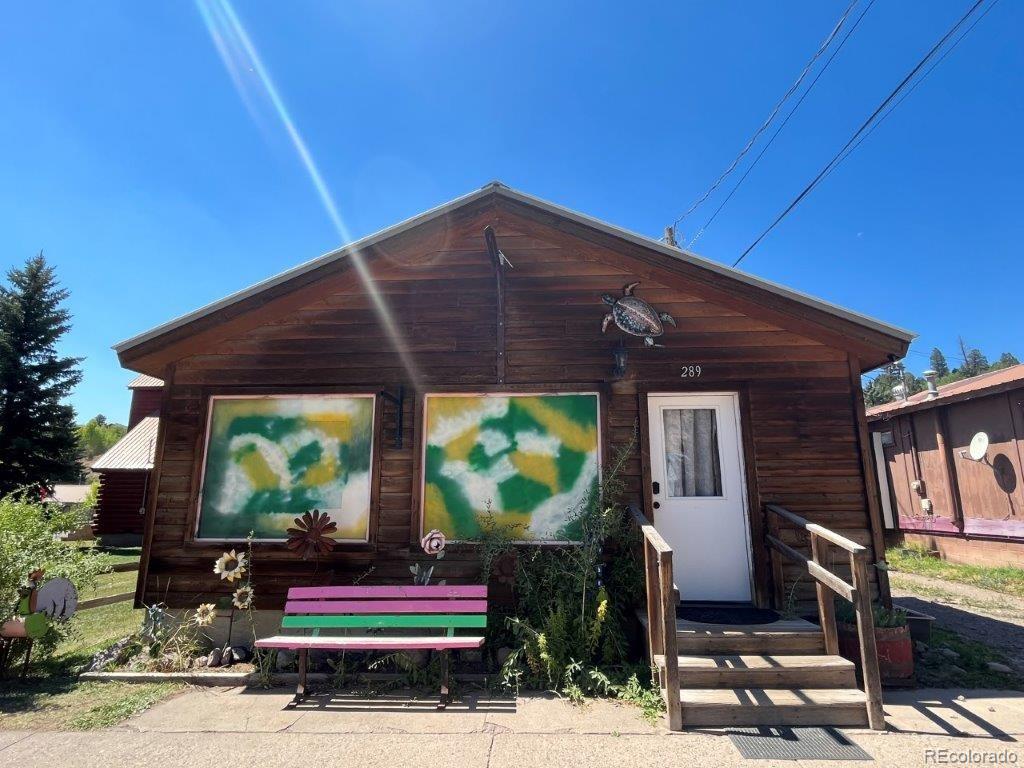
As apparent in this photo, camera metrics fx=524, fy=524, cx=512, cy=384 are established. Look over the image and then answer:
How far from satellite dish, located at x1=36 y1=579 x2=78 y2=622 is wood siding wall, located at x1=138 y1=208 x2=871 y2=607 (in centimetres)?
65

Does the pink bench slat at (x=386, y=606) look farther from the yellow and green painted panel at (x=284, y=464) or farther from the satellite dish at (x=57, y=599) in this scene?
the satellite dish at (x=57, y=599)

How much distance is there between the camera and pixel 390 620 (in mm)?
4551

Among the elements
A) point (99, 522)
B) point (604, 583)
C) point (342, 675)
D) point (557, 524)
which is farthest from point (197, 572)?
point (99, 522)

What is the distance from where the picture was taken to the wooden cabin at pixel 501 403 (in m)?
5.32

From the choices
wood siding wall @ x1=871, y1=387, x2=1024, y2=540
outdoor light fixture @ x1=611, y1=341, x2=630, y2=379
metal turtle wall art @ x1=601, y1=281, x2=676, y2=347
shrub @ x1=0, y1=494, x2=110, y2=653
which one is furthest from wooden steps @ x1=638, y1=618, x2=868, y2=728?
wood siding wall @ x1=871, y1=387, x2=1024, y2=540

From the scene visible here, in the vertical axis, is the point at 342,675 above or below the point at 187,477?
below

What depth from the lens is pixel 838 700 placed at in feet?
11.6

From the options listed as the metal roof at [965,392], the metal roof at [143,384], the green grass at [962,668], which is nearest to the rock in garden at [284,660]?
the green grass at [962,668]

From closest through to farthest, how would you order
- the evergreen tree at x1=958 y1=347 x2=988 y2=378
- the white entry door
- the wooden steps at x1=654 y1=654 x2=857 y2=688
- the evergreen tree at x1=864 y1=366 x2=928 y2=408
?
the wooden steps at x1=654 y1=654 x2=857 y2=688, the white entry door, the evergreen tree at x1=864 y1=366 x2=928 y2=408, the evergreen tree at x1=958 y1=347 x2=988 y2=378

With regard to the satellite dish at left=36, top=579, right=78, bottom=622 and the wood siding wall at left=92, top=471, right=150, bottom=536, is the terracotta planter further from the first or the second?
the wood siding wall at left=92, top=471, right=150, bottom=536

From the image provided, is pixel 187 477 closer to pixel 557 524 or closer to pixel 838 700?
pixel 557 524

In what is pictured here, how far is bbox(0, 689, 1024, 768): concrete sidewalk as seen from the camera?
124 inches

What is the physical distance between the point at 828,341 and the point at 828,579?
2.61 m

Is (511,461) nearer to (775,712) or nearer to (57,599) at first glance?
(775,712)
